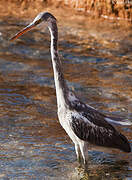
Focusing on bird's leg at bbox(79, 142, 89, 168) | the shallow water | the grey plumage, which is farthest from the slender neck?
the shallow water

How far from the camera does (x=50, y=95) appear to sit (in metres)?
9.55

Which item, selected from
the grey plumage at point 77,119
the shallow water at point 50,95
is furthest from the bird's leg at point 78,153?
the shallow water at point 50,95

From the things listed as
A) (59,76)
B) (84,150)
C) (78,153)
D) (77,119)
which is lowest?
(78,153)

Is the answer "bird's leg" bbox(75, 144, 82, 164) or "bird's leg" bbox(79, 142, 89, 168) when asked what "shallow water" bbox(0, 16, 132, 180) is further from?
"bird's leg" bbox(79, 142, 89, 168)

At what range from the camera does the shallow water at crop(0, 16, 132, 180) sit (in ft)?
23.2

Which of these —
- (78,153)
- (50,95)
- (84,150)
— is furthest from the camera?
(50,95)

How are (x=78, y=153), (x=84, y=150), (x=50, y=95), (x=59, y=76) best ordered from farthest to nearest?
(x=50, y=95) < (x=78, y=153) < (x=84, y=150) < (x=59, y=76)

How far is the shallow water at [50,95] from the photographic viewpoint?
7.07 m

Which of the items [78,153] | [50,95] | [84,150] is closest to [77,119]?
[84,150]

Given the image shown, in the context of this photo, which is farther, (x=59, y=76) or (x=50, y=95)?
(x=50, y=95)

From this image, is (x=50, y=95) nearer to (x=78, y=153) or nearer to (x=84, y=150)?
(x=78, y=153)

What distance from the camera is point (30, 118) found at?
8.55m

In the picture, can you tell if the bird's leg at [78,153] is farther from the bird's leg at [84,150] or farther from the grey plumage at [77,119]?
the bird's leg at [84,150]

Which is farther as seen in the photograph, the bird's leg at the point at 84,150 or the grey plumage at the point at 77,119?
the bird's leg at the point at 84,150
